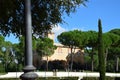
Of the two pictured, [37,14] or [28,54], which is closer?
[28,54]

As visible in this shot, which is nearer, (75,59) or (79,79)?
(79,79)

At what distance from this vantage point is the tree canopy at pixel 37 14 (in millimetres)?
11929

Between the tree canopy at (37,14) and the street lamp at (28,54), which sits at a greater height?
the tree canopy at (37,14)

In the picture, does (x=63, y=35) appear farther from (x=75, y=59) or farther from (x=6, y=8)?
(x=6, y=8)

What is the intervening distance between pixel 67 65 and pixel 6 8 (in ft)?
274

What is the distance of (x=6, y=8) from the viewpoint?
11.5 meters

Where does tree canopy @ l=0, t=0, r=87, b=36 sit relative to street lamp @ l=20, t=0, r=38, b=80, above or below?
above

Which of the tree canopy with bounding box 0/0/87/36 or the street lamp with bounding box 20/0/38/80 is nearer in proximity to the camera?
the street lamp with bounding box 20/0/38/80

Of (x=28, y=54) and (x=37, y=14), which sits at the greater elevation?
(x=37, y=14)

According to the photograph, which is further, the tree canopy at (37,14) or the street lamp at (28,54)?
the tree canopy at (37,14)

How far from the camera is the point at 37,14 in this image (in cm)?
1237

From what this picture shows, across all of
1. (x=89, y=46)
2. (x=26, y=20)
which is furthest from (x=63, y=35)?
(x=26, y=20)

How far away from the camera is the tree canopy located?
11929 mm

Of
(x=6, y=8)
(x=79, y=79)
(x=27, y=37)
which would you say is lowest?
(x=79, y=79)
